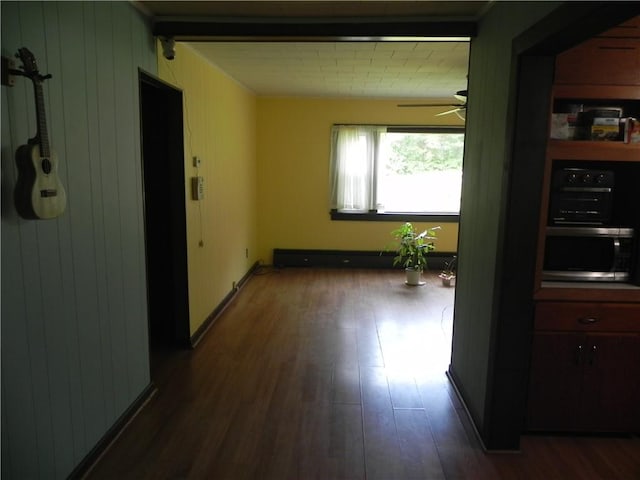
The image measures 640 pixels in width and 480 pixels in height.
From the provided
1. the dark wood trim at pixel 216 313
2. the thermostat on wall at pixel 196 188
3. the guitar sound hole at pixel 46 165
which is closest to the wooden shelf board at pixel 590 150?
the guitar sound hole at pixel 46 165

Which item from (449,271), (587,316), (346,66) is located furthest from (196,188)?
(449,271)

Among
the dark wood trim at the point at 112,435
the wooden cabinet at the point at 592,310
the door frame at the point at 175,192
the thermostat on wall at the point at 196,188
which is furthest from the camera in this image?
the thermostat on wall at the point at 196,188

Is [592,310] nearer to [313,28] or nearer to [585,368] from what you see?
[585,368]

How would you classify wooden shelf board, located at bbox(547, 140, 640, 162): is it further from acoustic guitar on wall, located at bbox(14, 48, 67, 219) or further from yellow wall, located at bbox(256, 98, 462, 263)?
yellow wall, located at bbox(256, 98, 462, 263)

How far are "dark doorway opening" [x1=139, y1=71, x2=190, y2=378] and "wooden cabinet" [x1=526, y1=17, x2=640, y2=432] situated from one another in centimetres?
249

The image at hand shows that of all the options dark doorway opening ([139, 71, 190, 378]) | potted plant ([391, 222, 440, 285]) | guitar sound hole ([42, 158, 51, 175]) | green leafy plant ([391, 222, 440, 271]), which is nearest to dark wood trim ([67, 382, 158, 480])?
dark doorway opening ([139, 71, 190, 378])

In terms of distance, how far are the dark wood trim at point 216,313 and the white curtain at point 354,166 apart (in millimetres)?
1765

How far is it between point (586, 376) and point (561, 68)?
1599mm

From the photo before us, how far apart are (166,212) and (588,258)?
2.88 metres

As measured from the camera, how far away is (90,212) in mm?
2088

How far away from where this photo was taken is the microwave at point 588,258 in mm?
2355

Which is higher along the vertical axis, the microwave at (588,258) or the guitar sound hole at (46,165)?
the guitar sound hole at (46,165)

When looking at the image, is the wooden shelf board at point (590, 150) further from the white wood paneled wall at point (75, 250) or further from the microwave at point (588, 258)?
the white wood paneled wall at point (75, 250)

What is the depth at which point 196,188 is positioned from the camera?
141 inches
